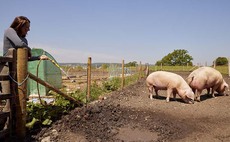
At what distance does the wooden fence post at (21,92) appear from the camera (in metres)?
4.23

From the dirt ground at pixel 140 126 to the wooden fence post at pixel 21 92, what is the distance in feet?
0.89

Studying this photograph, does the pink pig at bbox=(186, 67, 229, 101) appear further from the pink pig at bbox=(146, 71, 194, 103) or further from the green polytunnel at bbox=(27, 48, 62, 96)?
the green polytunnel at bbox=(27, 48, 62, 96)

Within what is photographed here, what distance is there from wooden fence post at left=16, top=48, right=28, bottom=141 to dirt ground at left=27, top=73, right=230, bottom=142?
27 centimetres

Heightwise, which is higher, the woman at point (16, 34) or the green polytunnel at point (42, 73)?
the woman at point (16, 34)

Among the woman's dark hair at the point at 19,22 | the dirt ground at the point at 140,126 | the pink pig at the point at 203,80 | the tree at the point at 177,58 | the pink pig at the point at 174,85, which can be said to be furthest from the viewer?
the tree at the point at 177,58

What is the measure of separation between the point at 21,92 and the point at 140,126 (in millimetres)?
2819

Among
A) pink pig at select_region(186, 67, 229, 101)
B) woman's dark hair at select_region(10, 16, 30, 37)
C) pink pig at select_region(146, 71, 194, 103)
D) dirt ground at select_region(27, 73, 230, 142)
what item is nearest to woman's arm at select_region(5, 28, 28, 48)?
woman's dark hair at select_region(10, 16, 30, 37)

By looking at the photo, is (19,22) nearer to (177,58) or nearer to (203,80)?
(203,80)

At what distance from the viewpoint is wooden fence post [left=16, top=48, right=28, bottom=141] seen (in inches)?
166

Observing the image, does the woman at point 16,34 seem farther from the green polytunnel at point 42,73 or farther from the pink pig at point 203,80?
the pink pig at point 203,80

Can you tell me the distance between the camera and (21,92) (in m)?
4.29

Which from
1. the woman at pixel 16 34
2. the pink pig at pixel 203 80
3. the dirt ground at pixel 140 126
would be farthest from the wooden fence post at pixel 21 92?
the pink pig at pixel 203 80

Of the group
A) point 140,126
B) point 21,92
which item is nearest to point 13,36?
point 21,92

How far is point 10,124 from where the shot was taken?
4133 mm
